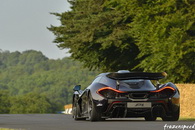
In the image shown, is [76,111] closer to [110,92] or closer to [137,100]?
[110,92]

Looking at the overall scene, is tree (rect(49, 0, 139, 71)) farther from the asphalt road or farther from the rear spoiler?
the asphalt road

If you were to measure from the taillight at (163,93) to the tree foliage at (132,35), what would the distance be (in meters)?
17.5

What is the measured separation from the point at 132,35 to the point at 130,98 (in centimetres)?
2453

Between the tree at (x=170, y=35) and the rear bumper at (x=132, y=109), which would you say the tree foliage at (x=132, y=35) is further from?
the rear bumper at (x=132, y=109)

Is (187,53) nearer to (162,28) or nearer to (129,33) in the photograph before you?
(162,28)

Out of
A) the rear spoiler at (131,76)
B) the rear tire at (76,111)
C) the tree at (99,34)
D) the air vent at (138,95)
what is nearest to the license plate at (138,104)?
the air vent at (138,95)

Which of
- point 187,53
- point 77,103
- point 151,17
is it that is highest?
point 151,17

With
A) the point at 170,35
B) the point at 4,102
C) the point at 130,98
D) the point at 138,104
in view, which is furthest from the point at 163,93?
the point at 4,102

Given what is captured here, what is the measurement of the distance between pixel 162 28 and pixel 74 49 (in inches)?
437

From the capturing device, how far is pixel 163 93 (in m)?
16.8

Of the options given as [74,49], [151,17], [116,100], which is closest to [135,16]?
[151,17]

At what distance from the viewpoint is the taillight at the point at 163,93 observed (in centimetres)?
1659

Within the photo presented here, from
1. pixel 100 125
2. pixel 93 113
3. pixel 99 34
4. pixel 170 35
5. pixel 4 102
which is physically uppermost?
pixel 99 34

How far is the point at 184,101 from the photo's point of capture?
3112 centimetres
